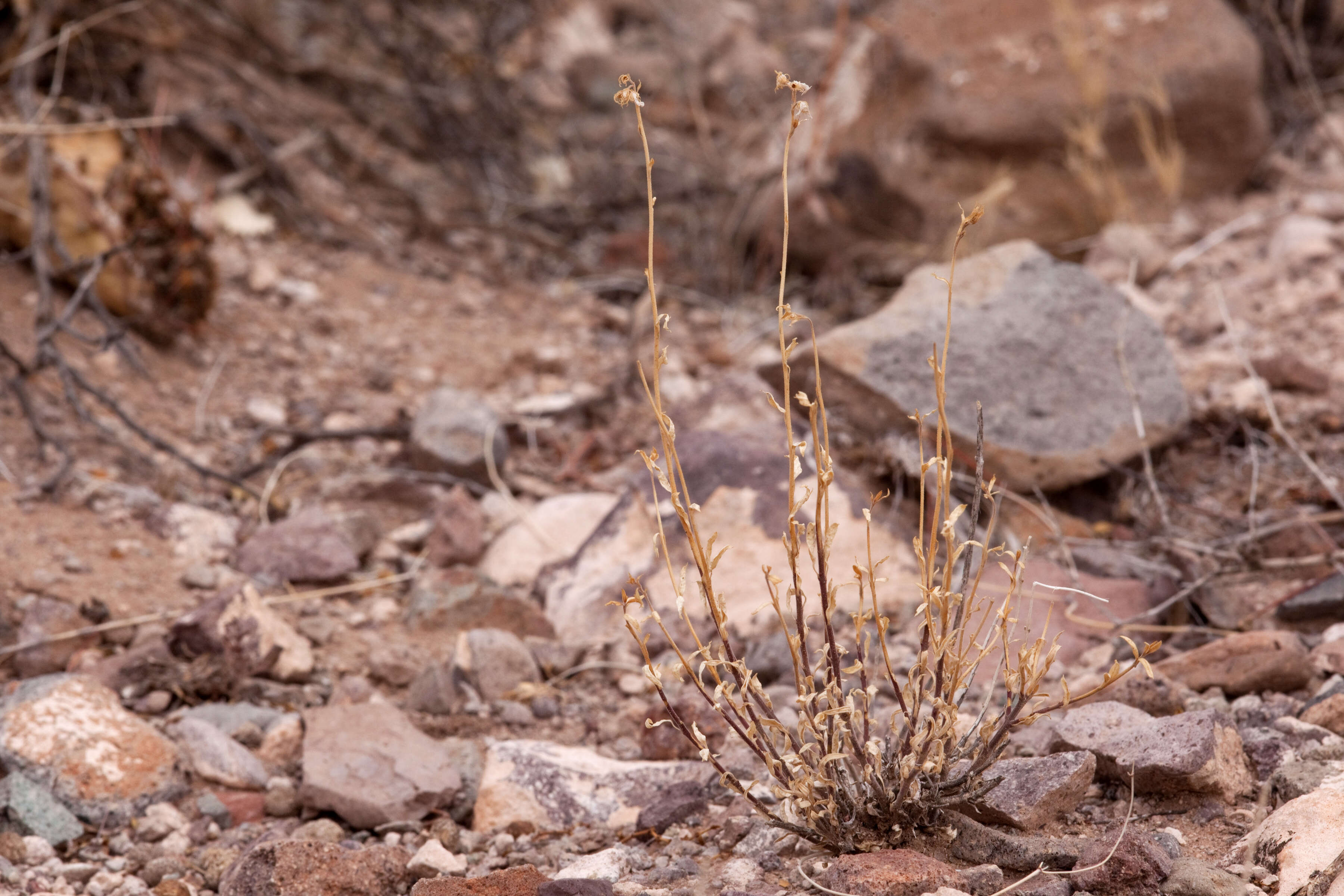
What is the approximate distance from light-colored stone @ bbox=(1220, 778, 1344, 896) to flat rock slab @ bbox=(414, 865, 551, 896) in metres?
0.98

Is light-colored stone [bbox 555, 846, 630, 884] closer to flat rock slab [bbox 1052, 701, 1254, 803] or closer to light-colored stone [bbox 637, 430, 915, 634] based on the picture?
flat rock slab [bbox 1052, 701, 1254, 803]

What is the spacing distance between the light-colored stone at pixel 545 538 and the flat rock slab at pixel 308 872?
1.28m

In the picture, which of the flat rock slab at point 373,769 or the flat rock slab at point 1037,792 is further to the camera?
the flat rock slab at point 373,769

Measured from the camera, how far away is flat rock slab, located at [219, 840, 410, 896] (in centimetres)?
168

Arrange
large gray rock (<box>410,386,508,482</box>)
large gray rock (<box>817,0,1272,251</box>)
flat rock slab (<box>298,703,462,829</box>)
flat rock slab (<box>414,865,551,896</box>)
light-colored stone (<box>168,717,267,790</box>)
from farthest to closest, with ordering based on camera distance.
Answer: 1. large gray rock (<box>817,0,1272,251</box>)
2. large gray rock (<box>410,386,508,482</box>)
3. light-colored stone (<box>168,717,267,790</box>)
4. flat rock slab (<box>298,703,462,829</box>)
5. flat rock slab (<box>414,865,551,896</box>)

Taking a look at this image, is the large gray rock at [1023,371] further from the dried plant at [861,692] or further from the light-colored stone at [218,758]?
the light-colored stone at [218,758]

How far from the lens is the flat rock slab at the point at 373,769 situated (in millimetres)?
1997

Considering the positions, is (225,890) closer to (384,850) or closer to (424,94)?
(384,850)

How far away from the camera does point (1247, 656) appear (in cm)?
206

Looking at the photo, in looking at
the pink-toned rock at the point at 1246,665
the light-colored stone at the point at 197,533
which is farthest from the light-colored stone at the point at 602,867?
the light-colored stone at the point at 197,533

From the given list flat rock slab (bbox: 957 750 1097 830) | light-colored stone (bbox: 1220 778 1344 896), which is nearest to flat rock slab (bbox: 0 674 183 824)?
flat rock slab (bbox: 957 750 1097 830)

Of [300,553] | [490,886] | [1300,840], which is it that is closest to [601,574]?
A: [300,553]

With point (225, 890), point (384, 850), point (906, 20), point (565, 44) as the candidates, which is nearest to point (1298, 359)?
point (906, 20)

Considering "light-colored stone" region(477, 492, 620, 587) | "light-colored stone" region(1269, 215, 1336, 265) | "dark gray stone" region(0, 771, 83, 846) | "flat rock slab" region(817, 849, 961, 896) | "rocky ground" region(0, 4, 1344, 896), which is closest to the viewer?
"flat rock slab" region(817, 849, 961, 896)
